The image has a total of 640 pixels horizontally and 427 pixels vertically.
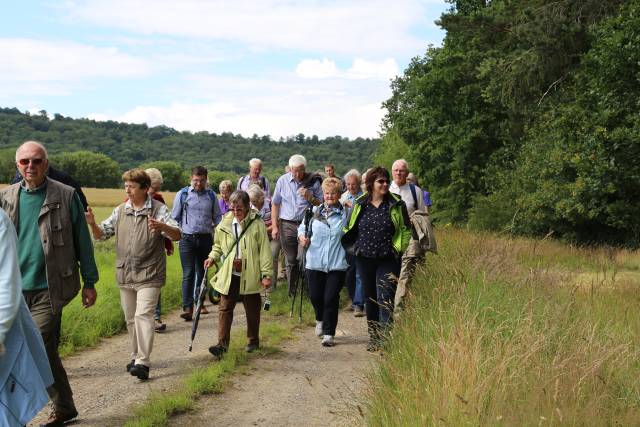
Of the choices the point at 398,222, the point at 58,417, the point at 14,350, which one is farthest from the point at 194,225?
the point at 14,350

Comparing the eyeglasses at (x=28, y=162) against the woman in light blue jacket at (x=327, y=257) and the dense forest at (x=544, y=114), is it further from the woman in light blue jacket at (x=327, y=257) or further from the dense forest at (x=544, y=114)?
the dense forest at (x=544, y=114)

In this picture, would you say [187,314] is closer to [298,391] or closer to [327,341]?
[327,341]

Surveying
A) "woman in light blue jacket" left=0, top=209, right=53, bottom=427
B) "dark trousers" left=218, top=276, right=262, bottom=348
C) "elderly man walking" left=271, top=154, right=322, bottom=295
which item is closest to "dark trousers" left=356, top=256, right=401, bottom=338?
"dark trousers" left=218, top=276, right=262, bottom=348

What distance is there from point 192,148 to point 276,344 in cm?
13501

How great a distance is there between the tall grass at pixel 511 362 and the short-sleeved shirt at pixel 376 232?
29.3 inches

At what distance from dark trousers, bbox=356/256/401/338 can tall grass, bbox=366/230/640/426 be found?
17.9 inches

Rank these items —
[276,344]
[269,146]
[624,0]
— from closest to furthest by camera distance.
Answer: [276,344]
[624,0]
[269,146]

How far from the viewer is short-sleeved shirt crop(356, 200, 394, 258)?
27.4 feet

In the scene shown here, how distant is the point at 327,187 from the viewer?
946cm

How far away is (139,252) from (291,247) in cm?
456

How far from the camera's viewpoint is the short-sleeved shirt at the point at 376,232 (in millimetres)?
8359

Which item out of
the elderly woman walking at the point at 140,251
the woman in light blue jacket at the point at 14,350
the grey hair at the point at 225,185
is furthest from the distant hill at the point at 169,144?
the woman in light blue jacket at the point at 14,350

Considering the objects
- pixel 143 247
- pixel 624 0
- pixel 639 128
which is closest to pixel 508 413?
pixel 143 247

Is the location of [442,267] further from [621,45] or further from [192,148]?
[192,148]
